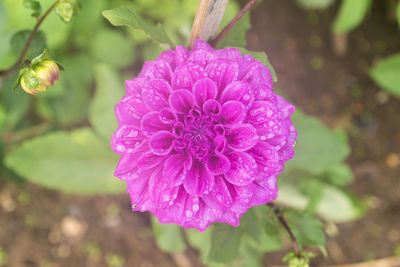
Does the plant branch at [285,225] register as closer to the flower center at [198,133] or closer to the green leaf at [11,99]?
the flower center at [198,133]

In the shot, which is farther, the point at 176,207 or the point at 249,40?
the point at 249,40

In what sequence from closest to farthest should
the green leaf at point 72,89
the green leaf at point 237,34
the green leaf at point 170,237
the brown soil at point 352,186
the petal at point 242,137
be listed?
the petal at point 242,137 < the green leaf at point 237,34 < the green leaf at point 170,237 < the green leaf at point 72,89 < the brown soil at point 352,186

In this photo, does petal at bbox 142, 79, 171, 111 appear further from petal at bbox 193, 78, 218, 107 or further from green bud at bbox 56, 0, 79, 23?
green bud at bbox 56, 0, 79, 23

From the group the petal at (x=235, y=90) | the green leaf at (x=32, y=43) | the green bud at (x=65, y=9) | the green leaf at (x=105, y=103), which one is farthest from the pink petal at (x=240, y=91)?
the green leaf at (x=105, y=103)

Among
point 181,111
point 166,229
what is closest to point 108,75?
point 166,229

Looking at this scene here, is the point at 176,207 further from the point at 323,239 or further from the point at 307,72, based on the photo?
the point at 307,72

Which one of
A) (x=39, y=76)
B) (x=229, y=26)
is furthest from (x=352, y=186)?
(x=39, y=76)

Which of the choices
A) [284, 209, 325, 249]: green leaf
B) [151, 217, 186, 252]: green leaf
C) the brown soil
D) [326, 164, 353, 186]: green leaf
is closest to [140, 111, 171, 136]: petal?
[284, 209, 325, 249]: green leaf
